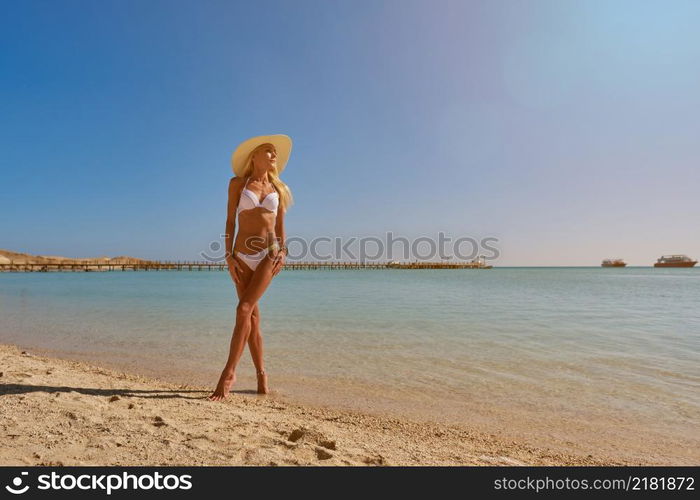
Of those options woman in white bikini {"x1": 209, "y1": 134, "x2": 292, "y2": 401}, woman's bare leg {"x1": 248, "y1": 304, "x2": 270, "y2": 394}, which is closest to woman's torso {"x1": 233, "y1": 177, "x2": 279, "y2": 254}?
woman in white bikini {"x1": 209, "y1": 134, "x2": 292, "y2": 401}

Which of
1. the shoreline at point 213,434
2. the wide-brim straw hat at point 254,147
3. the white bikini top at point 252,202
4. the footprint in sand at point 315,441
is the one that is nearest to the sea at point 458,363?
the shoreline at point 213,434

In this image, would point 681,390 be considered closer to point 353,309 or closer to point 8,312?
point 353,309

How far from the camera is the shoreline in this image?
2.46m

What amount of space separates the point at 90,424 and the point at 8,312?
41.5 ft

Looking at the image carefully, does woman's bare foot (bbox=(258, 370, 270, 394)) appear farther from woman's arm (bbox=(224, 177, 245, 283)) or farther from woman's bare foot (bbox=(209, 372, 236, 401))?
woman's arm (bbox=(224, 177, 245, 283))

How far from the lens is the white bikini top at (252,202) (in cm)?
428

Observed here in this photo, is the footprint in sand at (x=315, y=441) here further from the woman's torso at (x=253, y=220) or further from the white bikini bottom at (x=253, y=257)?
the woman's torso at (x=253, y=220)

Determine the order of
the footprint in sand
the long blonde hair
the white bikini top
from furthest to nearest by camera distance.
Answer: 1. the long blonde hair
2. the white bikini top
3. the footprint in sand

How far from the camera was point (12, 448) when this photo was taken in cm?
241

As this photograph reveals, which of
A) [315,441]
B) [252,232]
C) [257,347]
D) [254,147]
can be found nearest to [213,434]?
[315,441]

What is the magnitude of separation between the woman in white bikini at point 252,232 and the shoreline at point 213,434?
66 centimetres

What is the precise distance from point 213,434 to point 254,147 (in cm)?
303

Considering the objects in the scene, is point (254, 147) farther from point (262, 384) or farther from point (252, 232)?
point (262, 384)
